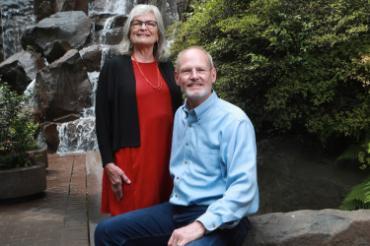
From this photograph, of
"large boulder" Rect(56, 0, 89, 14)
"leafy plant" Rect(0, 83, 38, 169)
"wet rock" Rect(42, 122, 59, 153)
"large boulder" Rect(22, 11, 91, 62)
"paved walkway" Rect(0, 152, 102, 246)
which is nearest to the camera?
"paved walkway" Rect(0, 152, 102, 246)

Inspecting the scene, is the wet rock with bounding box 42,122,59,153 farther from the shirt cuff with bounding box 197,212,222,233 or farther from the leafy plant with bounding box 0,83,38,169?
the shirt cuff with bounding box 197,212,222,233

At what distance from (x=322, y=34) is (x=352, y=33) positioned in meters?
0.25

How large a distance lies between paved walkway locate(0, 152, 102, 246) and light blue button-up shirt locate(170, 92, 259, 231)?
96.1 inches

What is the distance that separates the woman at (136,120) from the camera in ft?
10.8

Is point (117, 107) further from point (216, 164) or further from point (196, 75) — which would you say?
point (216, 164)

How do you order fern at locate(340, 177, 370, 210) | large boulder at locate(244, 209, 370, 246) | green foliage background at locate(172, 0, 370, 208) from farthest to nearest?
green foliage background at locate(172, 0, 370, 208) < fern at locate(340, 177, 370, 210) < large boulder at locate(244, 209, 370, 246)

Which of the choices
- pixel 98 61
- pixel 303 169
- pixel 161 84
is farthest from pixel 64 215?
pixel 98 61

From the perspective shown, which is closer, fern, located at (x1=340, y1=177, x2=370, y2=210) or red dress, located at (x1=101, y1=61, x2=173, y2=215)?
red dress, located at (x1=101, y1=61, x2=173, y2=215)

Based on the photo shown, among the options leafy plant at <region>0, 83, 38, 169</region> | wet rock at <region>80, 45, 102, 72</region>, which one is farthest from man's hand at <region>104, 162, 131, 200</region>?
wet rock at <region>80, 45, 102, 72</region>

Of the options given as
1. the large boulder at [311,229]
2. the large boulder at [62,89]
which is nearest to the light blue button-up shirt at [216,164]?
the large boulder at [311,229]

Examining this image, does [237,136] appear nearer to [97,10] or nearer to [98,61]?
[98,61]

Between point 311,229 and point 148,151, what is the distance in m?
1.09

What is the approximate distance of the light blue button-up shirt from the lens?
8.68 feet

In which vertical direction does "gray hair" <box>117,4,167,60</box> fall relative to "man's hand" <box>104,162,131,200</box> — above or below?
above
